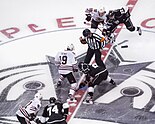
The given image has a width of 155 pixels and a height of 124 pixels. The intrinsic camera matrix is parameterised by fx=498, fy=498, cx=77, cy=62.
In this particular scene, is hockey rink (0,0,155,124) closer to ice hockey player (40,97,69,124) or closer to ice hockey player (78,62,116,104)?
ice hockey player (78,62,116,104)

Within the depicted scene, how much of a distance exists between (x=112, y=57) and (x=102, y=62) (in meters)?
0.74

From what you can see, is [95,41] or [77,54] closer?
[95,41]

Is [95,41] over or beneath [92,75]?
over

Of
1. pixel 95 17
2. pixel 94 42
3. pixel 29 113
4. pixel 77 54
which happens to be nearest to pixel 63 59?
pixel 94 42

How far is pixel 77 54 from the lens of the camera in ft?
Result: 28.2

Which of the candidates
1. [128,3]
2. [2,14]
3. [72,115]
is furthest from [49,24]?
[72,115]

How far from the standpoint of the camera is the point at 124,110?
22.3 feet

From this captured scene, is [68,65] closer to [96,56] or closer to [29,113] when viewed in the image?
[96,56]

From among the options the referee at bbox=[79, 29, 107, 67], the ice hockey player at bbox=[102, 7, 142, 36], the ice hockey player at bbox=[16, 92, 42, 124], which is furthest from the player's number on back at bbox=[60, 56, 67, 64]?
the ice hockey player at bbox=[102, 7, 142, 36]

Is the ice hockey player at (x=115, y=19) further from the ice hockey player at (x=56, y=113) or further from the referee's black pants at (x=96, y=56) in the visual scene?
the ice hockey player at (x=56, y=113)

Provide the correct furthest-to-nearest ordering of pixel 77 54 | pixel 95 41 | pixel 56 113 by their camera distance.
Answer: pixel 77 54 < pixel 95 41 < pixel 56 113

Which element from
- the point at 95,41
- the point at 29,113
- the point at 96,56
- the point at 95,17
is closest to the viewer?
the point at 29,113

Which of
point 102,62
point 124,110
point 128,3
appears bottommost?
point 124,110

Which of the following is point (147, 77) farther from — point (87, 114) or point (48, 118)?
point (48, 118)
